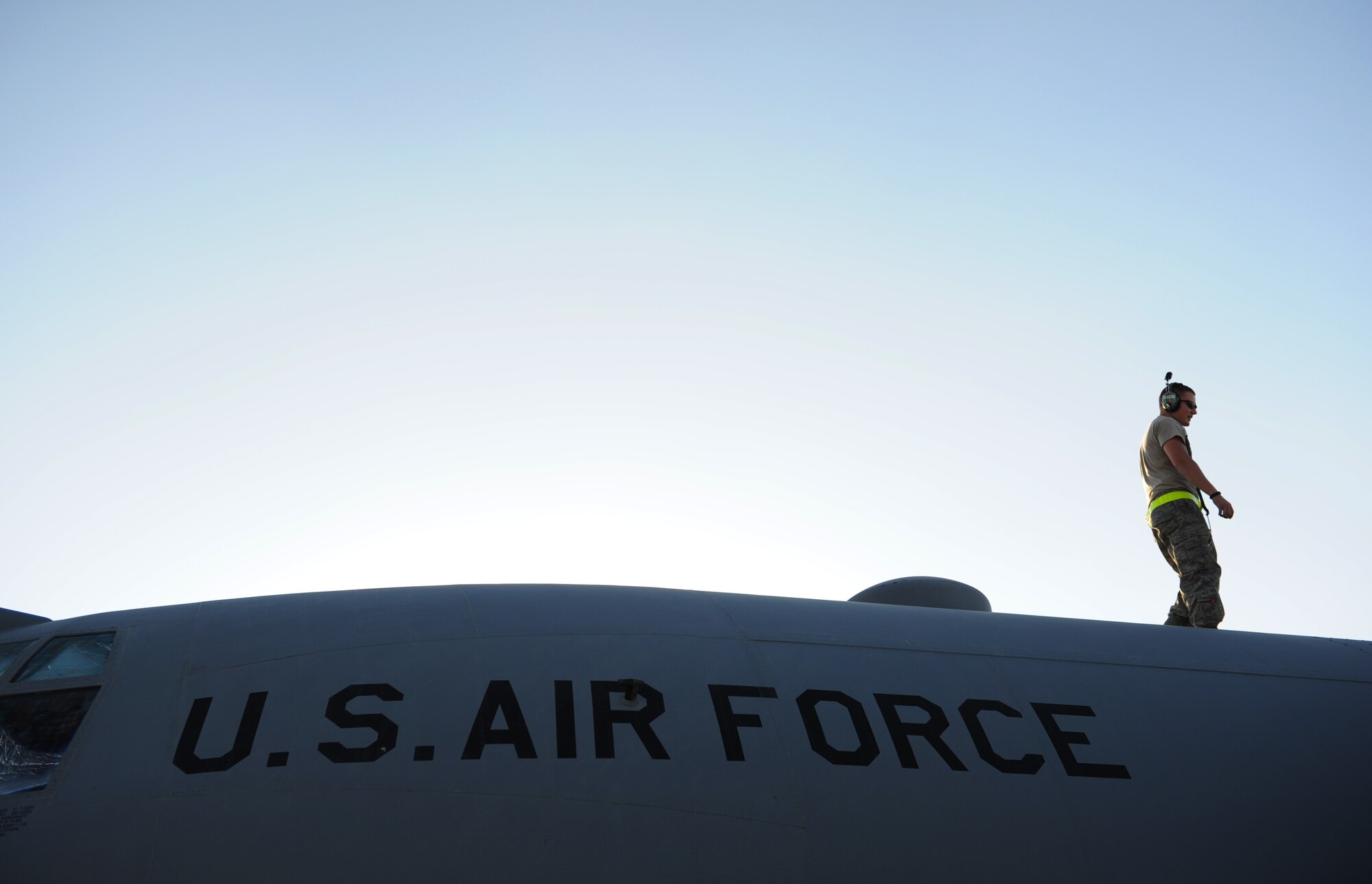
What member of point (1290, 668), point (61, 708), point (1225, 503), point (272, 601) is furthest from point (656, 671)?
point (1225, 503)

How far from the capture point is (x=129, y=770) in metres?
5.39

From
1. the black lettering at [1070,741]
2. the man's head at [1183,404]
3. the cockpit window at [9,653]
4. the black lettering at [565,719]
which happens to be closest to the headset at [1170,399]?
the man's head at [1183,404]

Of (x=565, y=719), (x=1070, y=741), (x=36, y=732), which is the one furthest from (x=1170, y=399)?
(x=36, y=732)

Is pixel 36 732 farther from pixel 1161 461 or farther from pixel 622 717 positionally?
pixel 1161 461

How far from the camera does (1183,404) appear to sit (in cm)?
1034

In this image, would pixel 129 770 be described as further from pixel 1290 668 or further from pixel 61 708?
pixel 1290 668

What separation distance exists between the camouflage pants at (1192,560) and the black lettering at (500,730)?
6.32m

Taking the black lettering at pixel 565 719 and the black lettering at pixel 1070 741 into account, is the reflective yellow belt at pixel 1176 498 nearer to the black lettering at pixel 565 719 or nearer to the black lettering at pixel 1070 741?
the black lettering at pixel 1070 741

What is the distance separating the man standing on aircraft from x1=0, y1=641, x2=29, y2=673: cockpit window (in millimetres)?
8686

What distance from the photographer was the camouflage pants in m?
9.30

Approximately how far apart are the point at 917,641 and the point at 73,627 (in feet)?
A: 17.8

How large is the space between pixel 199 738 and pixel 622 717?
2.26m

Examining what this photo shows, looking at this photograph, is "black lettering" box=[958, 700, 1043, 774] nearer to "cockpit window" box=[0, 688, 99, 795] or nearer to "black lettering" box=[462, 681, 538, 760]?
"black lettering" box=[462, 681, 538, 760]

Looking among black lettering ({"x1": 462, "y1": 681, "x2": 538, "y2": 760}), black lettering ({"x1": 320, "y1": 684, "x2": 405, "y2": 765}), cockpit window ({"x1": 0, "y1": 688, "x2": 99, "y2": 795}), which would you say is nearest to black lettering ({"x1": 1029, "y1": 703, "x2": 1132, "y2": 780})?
black lettering ({"x1": 462, "y1": 681, "x2": 538, "y2": 760})
